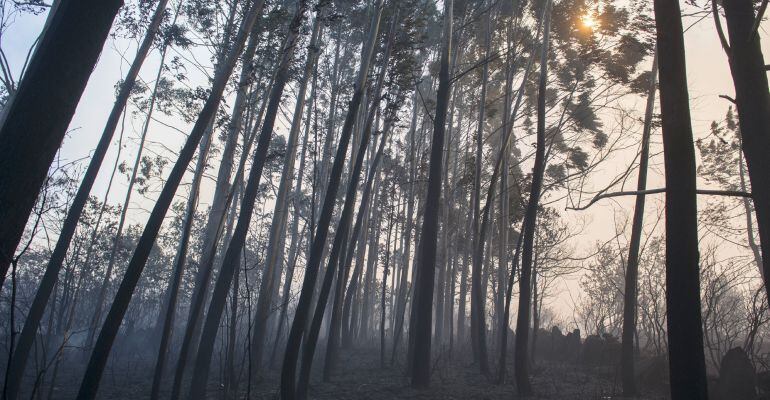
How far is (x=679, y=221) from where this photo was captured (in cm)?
316

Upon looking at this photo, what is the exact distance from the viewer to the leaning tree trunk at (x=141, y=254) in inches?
204

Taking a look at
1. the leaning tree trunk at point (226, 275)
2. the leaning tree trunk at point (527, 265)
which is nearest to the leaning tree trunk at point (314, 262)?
the leaning tree trunk at point (226, 275)

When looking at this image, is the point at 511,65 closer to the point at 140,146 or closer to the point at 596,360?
the point at 596,360

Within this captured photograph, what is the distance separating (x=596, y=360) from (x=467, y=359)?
11.9 ft

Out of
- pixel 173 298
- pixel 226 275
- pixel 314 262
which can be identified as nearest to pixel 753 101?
pixel 314 262

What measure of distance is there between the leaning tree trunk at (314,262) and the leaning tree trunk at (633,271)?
4980mm

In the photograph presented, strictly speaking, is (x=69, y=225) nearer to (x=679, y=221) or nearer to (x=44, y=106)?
(x=44, y=106)

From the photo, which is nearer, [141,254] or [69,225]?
[141,254]

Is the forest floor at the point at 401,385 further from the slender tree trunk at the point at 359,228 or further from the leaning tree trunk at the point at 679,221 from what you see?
the leaning tree trunk at the point at 679,221

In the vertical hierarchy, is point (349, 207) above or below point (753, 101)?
below

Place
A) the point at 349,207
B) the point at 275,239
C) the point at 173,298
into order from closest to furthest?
the point at 349,207 < the point at 173,298 < the point at 275,239

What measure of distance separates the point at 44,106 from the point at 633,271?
8.84 m

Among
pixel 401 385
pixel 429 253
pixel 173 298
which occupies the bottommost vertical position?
pixel 401 385

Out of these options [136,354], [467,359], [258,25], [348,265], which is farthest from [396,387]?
[136,354]
